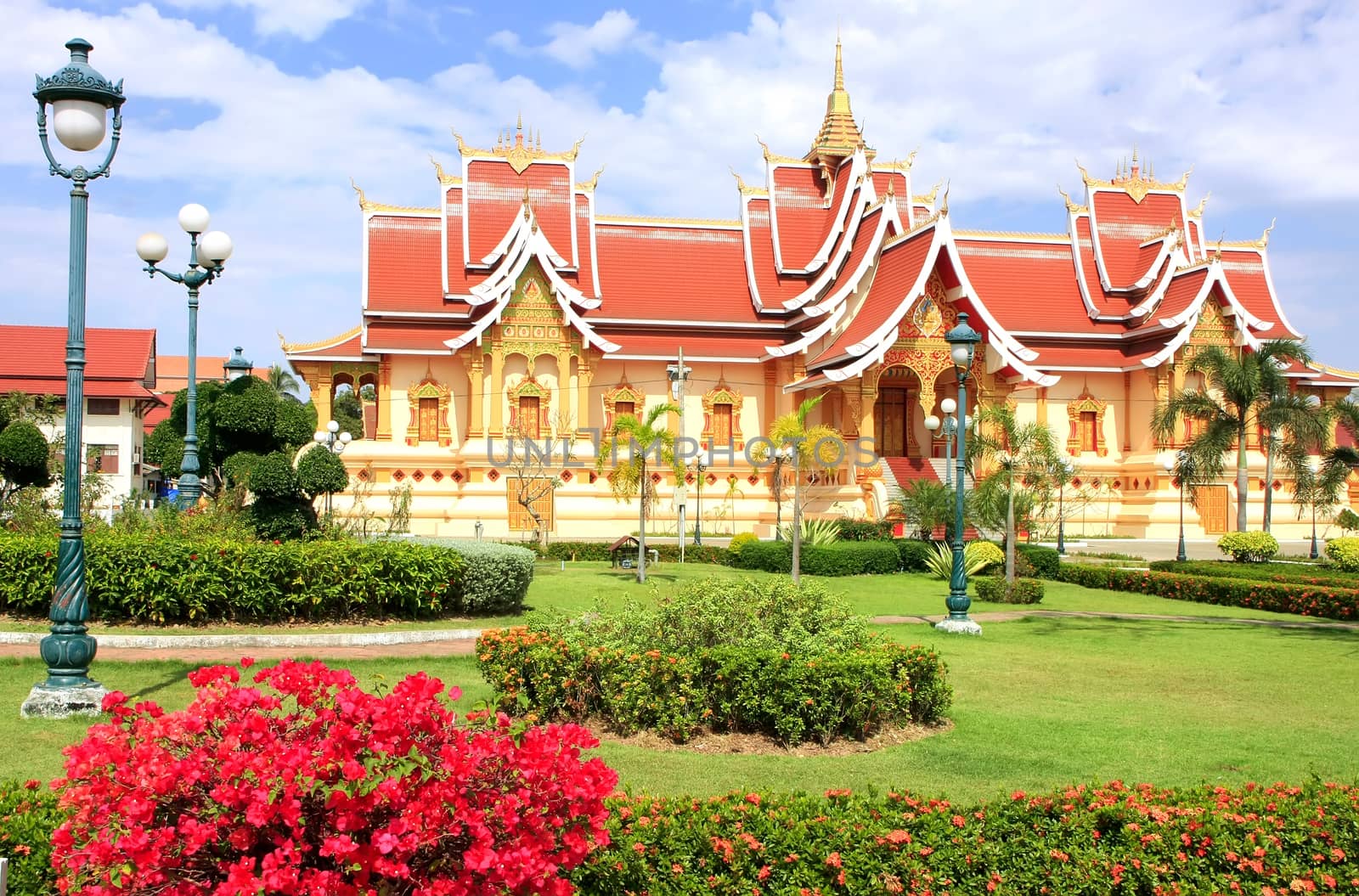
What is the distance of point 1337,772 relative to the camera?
23.0 feet

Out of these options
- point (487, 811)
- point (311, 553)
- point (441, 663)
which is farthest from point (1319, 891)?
point (311, 553)

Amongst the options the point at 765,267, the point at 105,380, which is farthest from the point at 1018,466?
the point at 105,380

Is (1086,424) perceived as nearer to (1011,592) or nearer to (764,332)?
(764,332)

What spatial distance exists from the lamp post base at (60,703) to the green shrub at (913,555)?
1672 centimetres

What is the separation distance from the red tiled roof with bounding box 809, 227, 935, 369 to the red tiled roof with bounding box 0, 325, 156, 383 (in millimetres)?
30282

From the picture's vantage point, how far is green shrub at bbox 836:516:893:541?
2498 centimetres

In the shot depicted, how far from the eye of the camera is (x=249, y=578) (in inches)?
450

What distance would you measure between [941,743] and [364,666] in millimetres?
5011

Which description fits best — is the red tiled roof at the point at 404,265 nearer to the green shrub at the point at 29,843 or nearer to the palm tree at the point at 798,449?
the palm tree at the point at 798,449

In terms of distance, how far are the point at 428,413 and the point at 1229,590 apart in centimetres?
2010

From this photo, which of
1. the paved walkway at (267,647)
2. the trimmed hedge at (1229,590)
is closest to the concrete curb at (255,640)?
the paved walkway at (267,647)

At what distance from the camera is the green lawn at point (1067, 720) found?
6898 millimetres

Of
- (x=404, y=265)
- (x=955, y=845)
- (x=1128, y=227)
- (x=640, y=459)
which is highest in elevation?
(x=1128, y=227)

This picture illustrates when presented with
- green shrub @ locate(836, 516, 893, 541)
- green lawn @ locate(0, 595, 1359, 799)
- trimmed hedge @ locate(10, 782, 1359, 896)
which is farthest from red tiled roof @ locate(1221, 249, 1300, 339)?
trimmed hedge @ locate(10, 782, 1359, 896)
